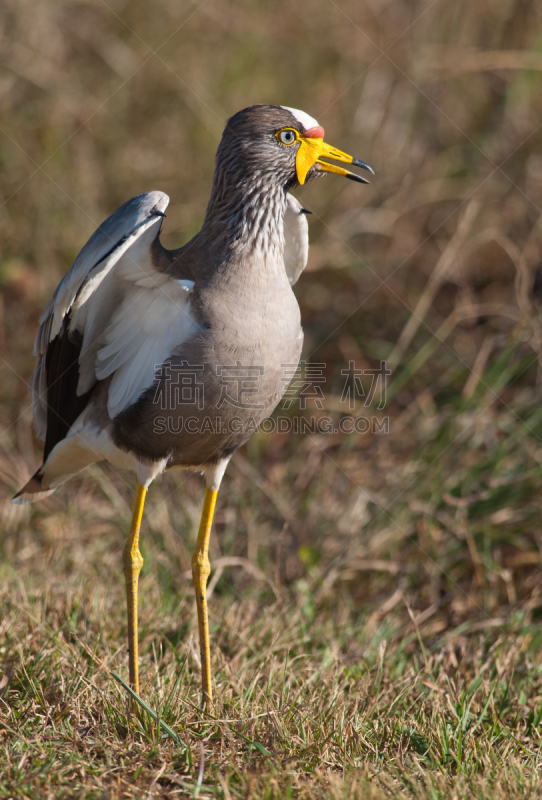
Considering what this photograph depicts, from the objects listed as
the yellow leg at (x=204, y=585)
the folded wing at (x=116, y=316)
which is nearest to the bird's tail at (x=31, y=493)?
the folded wing at (x=116, y=316)

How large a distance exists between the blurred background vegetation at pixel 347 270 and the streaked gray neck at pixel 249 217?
5.73ft

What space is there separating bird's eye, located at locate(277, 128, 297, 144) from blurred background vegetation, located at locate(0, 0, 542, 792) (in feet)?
5.92

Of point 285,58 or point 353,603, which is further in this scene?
point 285,58

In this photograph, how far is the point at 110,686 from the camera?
2777mm

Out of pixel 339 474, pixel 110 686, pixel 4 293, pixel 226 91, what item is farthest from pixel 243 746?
pixel 226 91

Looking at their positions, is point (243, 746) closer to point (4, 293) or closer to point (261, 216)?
point (261, 216)

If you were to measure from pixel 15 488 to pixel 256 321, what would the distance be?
2584 mm

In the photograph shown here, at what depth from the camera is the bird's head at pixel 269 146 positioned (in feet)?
9.81

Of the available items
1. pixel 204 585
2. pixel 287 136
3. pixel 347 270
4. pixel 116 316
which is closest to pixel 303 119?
pixel 287 136

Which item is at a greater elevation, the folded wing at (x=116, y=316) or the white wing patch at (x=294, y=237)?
the white wing patch at (x=294, y=237)

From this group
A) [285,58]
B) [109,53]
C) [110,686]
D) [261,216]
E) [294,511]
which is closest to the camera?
[110,686]

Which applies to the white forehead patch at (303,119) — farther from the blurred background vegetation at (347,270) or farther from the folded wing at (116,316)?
the blurred background vegetation at (347,270)

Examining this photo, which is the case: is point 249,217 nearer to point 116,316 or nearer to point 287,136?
point 287,136

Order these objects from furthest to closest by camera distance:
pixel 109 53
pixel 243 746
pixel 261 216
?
1. pixel 109 53
2. pixel 261 216
3. pixel 243 746
